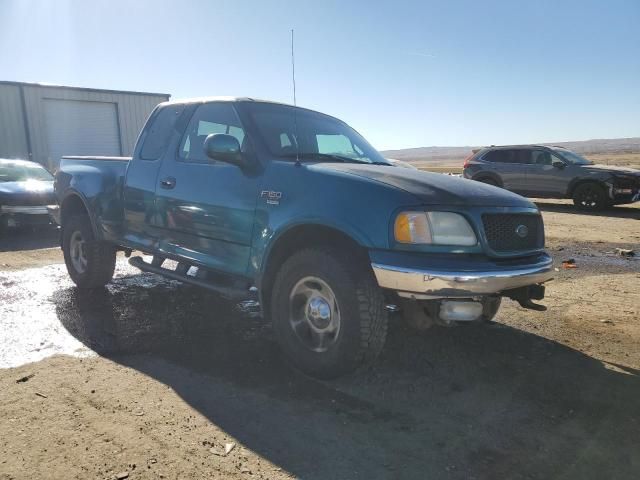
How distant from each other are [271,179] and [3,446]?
2.21 meters

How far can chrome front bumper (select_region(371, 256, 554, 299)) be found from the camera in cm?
279

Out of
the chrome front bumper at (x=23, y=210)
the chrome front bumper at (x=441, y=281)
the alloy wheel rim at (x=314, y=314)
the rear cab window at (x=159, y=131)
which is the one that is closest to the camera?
the chrome front bumper at (x=441, y=281)

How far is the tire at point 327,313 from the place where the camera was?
307cm

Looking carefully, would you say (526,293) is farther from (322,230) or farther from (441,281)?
(322,230)

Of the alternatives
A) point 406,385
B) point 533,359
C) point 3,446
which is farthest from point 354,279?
point 3,446

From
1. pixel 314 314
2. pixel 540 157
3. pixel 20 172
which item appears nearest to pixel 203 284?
pixel 314 314

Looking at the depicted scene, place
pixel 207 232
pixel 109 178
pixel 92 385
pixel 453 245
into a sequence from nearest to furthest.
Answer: pixel 453 245, pixel 92 385, pixel 207 232, pixel 109 178

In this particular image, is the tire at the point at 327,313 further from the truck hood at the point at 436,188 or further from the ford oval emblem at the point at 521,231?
the ford oval emblem at the point at 521,231

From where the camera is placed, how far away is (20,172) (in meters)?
10.4

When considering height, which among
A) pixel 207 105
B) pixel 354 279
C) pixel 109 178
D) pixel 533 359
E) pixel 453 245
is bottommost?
pixel 533 359

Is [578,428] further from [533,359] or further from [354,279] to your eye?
[354,279]

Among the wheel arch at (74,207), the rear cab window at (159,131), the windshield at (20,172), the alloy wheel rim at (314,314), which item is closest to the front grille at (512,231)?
the alloy wheel rim at (314,314)

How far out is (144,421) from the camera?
281cm

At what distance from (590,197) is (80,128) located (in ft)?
61.0
